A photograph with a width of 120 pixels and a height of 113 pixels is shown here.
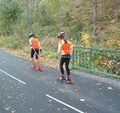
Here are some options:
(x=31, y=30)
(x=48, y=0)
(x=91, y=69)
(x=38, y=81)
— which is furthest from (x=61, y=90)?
(x=31, y=30)

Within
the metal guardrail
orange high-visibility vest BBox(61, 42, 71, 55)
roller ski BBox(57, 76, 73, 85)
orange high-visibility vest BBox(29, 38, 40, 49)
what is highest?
orange high-visibility vest BBox(61, 42, 71, 55)

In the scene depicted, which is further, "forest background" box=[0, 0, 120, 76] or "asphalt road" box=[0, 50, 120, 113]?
"forest background" box=[0, 0, 120, 76]

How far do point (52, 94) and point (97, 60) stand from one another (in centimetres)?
458

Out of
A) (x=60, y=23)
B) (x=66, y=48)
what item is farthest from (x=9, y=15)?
(x=66, y=48)

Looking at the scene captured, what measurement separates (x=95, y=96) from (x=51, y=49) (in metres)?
13.9

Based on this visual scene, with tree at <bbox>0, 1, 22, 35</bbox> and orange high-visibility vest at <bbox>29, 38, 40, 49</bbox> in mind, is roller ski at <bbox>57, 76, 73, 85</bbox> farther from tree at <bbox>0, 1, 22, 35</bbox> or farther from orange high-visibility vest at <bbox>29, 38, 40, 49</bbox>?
tree at <bbox>0, 1, 22, 35</bbox>

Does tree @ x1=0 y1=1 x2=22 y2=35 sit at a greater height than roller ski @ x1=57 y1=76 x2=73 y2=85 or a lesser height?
greater

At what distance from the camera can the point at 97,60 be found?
17594 millimetres

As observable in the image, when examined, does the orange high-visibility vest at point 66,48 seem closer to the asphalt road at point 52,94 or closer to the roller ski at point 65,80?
the roller ski at point 65,80

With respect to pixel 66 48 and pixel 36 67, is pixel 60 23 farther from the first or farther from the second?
pixel 66 48

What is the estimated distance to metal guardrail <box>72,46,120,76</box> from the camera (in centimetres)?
1645

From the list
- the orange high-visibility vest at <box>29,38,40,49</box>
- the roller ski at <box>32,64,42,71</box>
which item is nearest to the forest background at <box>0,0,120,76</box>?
the orange high-visibility vest at <box>29,38,40,49</box>

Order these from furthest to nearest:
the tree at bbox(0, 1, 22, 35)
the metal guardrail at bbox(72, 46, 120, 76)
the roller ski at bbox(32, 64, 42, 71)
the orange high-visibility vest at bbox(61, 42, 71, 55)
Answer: the tree at bbox(0, 1, 22, 35), the roller ski at bbox(32, 64, 42, 71), the metal guardrail at bbox(72, 46, 120, 76), the orange high-visibility vest at bbox(61, 42, 71, 55)

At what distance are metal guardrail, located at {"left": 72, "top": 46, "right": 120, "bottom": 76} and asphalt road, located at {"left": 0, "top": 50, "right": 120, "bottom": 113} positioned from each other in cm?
92
